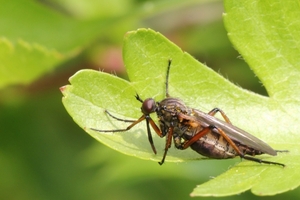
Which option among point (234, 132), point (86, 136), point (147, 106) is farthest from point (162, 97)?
point (86, 136)

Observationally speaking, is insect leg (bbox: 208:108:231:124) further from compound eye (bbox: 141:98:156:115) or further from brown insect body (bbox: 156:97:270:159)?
compound eye (bbox: 141:98:156:115)

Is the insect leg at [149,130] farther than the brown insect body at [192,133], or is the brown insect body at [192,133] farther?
the brown insect body at [192,133]

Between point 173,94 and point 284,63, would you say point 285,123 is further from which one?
point 173,94

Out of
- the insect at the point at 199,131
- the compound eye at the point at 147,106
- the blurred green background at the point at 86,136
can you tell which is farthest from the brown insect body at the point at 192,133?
the blurred green background at the point at 86,136

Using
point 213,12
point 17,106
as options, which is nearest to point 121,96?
point 17,106

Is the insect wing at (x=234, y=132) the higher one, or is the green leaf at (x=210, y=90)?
the green leaf at (x=210, y=90)

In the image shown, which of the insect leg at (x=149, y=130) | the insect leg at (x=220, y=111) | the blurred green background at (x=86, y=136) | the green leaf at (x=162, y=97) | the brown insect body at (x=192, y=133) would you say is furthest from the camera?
the blurred green background at (x=86, y=136)

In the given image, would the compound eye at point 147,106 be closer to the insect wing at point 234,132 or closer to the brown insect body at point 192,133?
the brown insect body at point 192,133
